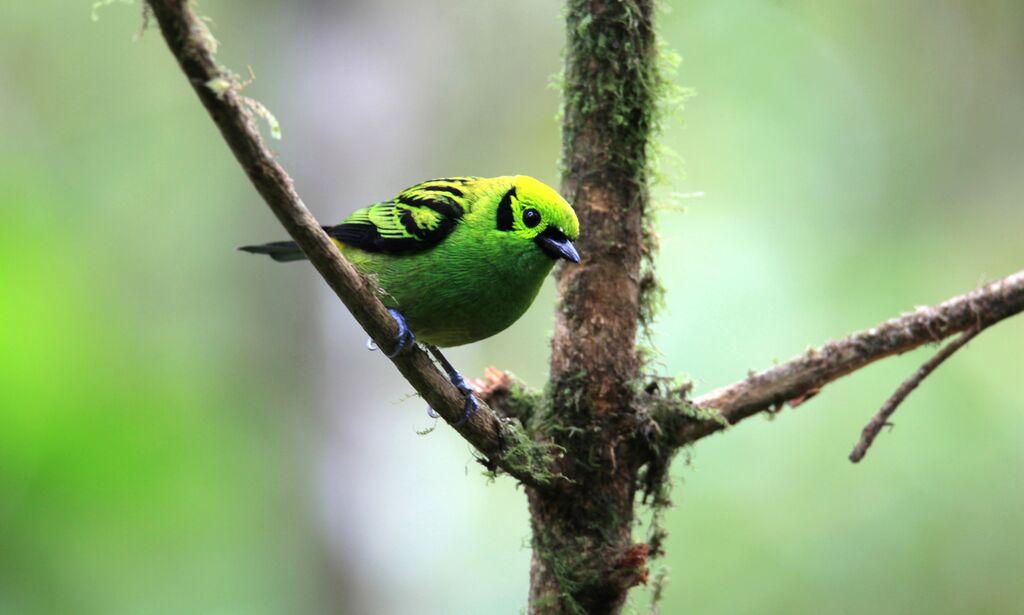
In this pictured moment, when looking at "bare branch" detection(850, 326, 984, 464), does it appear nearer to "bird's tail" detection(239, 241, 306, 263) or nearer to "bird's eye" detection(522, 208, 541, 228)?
"bird's eye" detection(522, 208, 541, 228)

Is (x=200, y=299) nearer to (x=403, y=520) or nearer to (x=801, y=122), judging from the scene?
(x=403, y=520)

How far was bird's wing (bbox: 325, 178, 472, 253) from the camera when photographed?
372cm

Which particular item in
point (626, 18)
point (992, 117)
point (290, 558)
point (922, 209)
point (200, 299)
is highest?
point (626, 18)

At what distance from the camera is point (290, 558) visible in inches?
275

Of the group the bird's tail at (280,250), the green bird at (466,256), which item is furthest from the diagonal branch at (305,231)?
the bird's tail at (280,250)

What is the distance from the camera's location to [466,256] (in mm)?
3641

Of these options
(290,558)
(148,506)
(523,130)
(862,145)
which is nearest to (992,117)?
(862,145)

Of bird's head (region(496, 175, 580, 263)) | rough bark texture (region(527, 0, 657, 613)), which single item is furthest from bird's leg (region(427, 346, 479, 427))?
bird's head (region(496, 175, 580, 263))

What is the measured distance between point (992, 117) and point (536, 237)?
21.3 ft

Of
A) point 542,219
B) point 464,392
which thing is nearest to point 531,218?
point 542,219

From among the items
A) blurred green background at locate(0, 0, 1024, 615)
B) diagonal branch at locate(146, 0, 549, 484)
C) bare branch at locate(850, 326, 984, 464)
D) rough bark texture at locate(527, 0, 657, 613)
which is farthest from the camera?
blurred green background at locate(0, 0, 1024, 615)

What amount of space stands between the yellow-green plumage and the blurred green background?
199 cm

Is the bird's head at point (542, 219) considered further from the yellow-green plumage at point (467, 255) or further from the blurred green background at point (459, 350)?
the blurred green background at point (459, 350)

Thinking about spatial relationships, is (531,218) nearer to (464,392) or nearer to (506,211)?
(506,211)
